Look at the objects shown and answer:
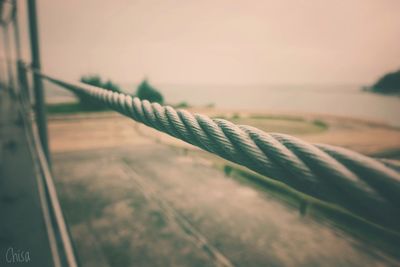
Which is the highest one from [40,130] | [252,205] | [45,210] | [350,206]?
[350,206]

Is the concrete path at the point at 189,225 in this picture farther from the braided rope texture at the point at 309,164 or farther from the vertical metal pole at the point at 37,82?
the braided rope texture at the point at 309,164

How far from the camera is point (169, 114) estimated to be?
49 cm

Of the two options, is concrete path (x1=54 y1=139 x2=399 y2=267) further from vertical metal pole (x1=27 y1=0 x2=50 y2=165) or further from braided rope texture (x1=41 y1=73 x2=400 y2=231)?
braided rope texture (x1=41 y1=73 x2=400 y2=231)

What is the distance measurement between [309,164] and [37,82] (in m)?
2.04

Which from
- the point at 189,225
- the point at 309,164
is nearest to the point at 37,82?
the point at 309,164

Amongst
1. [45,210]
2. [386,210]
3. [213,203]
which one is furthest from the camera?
[213,203]

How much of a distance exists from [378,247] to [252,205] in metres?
1.57

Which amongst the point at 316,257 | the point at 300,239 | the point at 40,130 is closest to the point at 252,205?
the point at 300,239

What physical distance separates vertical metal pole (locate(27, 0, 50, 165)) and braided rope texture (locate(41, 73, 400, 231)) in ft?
5.70

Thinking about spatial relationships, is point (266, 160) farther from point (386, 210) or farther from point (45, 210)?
point (45, 210)

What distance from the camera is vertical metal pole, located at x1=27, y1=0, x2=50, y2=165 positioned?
168cm

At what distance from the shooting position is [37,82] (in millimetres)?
1832

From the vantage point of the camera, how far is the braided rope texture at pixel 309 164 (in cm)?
27

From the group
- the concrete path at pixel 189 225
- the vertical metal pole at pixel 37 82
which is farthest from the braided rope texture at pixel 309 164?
the concrete path at pixel 189 225
